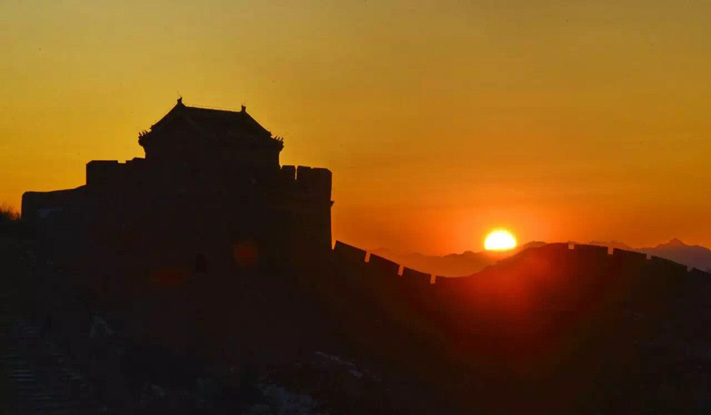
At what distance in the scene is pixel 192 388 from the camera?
21.2 metres

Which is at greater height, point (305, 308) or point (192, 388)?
point (305, 308)

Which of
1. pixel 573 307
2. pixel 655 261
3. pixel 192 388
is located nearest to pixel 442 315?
pixel 573 307

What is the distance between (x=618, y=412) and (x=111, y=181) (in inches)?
539

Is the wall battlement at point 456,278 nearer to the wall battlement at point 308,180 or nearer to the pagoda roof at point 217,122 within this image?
the wall battlement at point 308,180

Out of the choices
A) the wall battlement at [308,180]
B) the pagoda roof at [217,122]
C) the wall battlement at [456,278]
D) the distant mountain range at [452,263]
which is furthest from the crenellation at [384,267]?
the distant mountain range at [452,263]

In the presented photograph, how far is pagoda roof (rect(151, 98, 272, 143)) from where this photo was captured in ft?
101

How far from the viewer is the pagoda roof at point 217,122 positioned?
101ft

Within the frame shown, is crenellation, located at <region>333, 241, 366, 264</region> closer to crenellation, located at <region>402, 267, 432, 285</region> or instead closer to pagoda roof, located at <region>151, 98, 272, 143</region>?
crenellation, located at <region>402, 267, 432, 285</region>

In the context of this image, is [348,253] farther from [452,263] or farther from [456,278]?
[452,263]

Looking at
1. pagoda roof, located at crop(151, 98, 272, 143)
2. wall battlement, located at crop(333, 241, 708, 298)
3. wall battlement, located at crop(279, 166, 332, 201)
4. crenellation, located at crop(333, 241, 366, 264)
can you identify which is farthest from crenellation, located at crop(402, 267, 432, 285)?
pagoda roof, located at crop(151, 98, 272, 143)

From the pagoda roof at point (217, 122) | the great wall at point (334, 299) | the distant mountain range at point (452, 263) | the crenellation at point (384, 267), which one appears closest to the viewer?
the great wall at point (334, 299)

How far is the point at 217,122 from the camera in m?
31.7

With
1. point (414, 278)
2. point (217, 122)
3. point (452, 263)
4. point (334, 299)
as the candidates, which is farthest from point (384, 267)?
point (452, 263)

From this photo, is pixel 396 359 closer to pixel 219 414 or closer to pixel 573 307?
pixel 573 307
